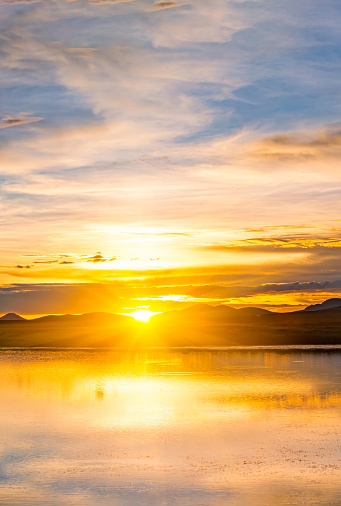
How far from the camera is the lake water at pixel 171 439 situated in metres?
17.9

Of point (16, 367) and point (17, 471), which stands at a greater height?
point (16, 367)

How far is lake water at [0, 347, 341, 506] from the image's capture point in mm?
17922

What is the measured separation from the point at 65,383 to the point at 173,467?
78.5 feet

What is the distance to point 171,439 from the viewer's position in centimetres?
2508

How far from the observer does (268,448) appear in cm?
2327

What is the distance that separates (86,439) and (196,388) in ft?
51.5

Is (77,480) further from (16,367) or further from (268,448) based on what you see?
(16,367)

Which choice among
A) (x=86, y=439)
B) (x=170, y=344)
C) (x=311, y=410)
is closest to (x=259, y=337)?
(x=170, y=344)

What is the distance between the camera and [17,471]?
20312mm

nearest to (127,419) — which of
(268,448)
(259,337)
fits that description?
(268,448)

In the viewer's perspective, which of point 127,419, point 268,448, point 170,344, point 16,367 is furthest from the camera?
point 170,344

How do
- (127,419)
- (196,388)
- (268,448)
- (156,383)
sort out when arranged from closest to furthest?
(268,448), (127,419), (196,388), (156,383)

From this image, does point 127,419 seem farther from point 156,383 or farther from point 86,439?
point 156,383

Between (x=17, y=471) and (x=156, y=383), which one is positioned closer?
(x=17, y=471)
